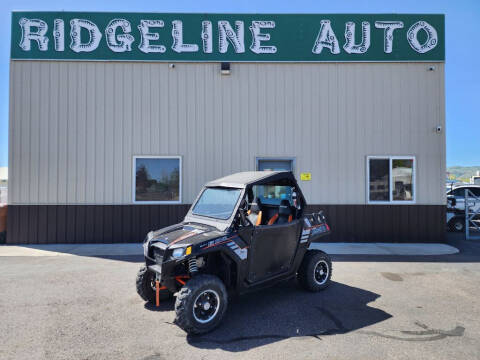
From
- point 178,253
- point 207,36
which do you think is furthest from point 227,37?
point 178,253

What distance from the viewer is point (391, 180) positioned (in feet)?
32.1

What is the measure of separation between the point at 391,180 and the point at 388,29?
4937 mm

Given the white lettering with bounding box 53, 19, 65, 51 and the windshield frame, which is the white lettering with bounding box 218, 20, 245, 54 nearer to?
the white lettering with bounding box 53, 19, 65, 51

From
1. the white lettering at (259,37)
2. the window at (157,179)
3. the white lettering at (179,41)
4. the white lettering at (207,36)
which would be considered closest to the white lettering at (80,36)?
the white lettering at (179,41)

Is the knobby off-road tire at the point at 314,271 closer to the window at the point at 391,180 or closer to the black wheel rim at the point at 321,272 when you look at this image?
the black wheel rim at the point at 321,272

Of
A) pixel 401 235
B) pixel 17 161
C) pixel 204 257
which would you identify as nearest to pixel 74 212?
pixel 17 161

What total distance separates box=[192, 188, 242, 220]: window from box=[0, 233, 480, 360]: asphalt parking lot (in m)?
1.49

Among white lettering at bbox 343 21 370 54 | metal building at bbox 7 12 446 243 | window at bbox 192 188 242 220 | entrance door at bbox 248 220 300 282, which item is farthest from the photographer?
white lettering at bbox 343 21 370 54

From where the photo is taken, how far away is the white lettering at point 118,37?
957 centimetres

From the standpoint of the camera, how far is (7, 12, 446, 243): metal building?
31.0 ft

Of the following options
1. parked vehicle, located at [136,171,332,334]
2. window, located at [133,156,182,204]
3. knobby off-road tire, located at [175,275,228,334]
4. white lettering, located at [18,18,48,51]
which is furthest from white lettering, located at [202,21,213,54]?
knobby off-road tire, located at [175,275,228,334]

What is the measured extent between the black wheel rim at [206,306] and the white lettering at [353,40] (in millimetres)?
9045

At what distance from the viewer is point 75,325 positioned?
13.2 feet

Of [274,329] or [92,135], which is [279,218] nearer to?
[274,329]
